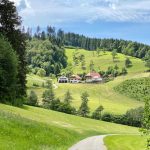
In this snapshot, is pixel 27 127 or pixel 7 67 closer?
pixel 27 127

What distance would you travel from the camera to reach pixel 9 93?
250 ft

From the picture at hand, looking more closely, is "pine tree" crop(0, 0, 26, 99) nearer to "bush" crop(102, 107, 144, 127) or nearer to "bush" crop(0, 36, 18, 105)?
"bush" crop(0, 36, 18, 105)

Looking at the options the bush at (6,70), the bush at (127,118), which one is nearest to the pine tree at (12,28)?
the bush at (6,70)

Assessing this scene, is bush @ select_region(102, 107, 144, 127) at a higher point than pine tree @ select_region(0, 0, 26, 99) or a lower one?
lower

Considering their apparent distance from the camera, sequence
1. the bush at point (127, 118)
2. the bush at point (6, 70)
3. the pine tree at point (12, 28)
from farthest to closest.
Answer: the bush at point (127, 118) < the pine tree at point (12, 28) < the bush at point (6, 70)

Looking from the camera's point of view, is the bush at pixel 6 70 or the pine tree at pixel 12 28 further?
the pine tree at pixel 12 28

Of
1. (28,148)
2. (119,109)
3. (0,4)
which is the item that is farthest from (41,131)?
(119,109)

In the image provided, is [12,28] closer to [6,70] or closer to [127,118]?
[6,70]

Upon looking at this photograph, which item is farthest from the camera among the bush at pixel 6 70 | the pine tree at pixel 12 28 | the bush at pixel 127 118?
the bush at pixel 127 118

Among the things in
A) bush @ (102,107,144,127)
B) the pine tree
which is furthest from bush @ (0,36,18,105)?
bush @ (102,107,144,127)

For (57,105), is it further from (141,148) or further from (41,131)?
(41,131)

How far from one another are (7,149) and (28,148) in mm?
3130

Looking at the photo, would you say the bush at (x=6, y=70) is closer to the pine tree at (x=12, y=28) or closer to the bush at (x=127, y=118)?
the pine tree at (x=12, y=28)

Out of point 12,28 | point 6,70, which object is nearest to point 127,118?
point 12,28
